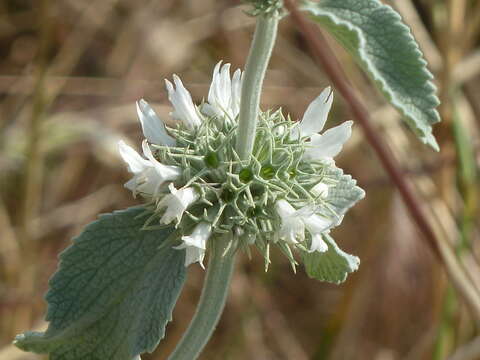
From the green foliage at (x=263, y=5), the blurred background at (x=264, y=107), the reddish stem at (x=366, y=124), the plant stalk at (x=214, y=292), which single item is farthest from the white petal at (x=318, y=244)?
the blurred background at (x=264, y=107)

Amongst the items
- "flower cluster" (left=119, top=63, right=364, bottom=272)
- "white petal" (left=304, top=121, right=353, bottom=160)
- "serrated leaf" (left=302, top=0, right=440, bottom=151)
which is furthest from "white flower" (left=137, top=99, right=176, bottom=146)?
"serrated leaf" (left=302, top=0, right=440, bottom=151)

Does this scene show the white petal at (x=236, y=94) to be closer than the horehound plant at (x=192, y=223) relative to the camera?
No

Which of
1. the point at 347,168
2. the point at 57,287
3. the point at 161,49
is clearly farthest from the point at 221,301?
the point at 161,49

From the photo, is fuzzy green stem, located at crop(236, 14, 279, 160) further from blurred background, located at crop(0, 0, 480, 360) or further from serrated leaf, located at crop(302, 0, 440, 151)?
blurred background, located at crop(0, 0, 480, 360)

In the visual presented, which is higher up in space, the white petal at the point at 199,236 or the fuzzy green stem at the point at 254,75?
the fuzzy green stem at the point at 254,75

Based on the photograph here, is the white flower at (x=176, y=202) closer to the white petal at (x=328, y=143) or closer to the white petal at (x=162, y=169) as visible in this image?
the white petal at (x=162, y=169)

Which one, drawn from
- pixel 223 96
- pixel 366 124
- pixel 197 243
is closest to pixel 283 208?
pixel 197 243

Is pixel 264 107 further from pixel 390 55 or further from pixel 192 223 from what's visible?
pixel 390 55
